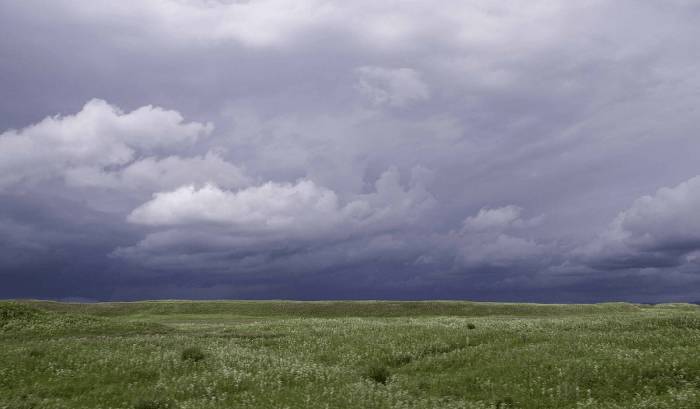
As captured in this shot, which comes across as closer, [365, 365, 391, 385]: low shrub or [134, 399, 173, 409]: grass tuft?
[134, 399, 173, 409]: grass tuft

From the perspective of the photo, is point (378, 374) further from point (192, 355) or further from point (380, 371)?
point (192, 355)

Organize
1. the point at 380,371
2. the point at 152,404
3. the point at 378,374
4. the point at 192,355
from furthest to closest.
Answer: the point at 192,355 → the point at 380,371 → the point at 378,374 → the point at 152,404

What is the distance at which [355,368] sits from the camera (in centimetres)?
2047

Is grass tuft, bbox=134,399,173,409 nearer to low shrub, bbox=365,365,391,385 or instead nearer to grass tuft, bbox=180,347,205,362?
grass tuft, bbox=180,347,205,362

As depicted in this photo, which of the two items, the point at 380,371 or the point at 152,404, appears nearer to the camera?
the point at 152,404

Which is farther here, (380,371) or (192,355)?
(192,355)

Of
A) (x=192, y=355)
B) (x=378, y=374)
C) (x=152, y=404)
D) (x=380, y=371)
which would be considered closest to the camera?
(x=152, y=404)

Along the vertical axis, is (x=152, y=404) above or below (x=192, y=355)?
below

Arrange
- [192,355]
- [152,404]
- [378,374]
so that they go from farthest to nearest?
[192,355]
[378,374]
[152,404]

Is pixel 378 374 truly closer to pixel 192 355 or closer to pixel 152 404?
pixel 192 355

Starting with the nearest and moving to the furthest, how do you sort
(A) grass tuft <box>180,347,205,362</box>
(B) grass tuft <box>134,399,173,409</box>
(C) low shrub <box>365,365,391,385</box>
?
(B) grass tuft <box>134,399,173,409</box>, (C) low shrub <box>365,365,391,385</box>, (A) grass tuft <box>180,347,205,362</box>

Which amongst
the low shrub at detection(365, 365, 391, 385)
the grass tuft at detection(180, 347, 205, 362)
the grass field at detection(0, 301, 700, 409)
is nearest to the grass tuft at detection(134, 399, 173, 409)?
the grass field at detection(0, 301, 700, 409)

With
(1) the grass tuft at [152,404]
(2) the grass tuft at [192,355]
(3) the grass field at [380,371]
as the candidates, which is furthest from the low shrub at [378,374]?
(1) the grass tuft at [152,404]

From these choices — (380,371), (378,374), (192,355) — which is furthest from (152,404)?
(380,371)
